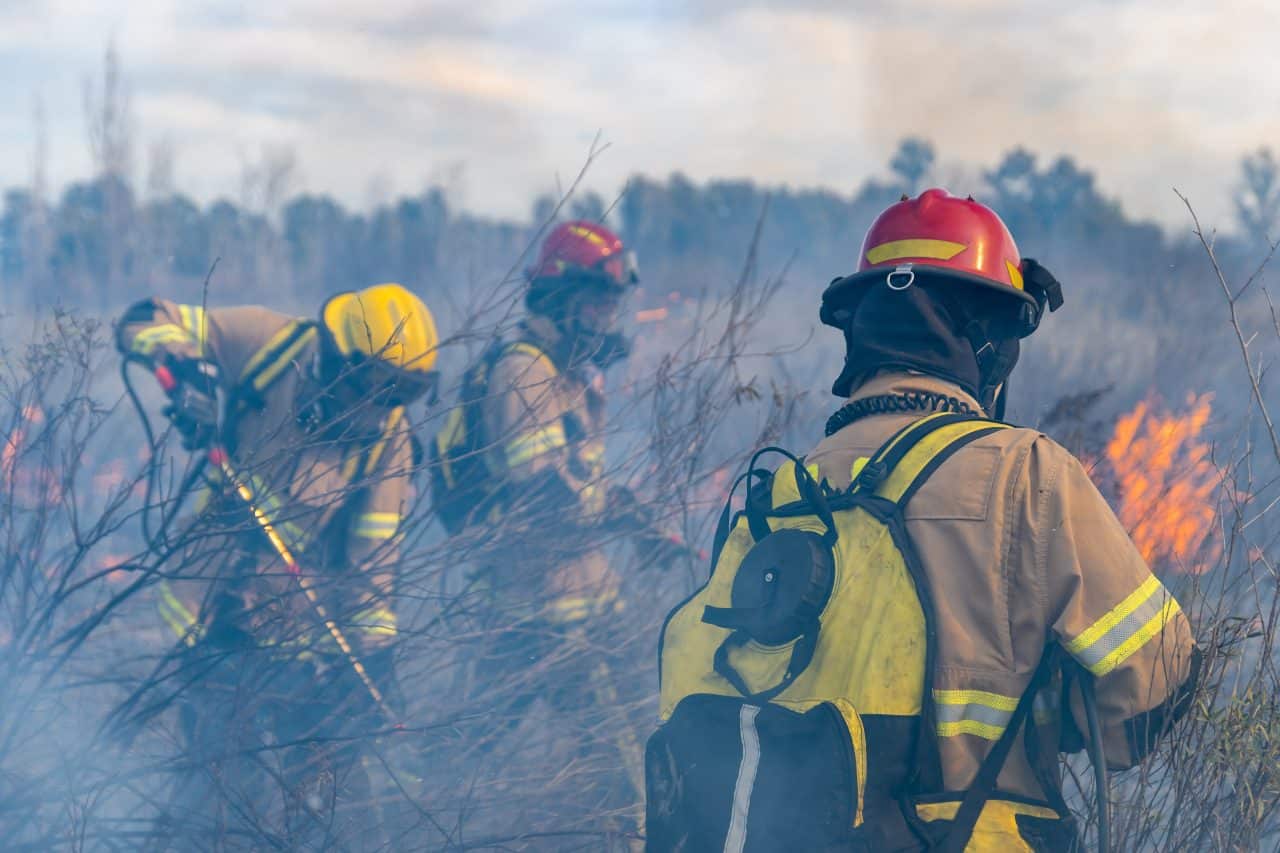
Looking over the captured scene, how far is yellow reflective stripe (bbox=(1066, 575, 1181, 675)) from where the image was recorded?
206 cm

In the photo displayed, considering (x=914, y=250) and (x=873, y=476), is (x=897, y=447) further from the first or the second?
(x=914, y=250)

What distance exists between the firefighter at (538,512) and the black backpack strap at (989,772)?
217 cm

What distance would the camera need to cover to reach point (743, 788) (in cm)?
216

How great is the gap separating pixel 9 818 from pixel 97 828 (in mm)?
328

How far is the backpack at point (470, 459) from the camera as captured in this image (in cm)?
451

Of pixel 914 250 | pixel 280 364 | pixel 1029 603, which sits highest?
pixel 914 250

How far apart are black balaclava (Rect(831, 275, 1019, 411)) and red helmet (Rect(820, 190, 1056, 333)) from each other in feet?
0.10

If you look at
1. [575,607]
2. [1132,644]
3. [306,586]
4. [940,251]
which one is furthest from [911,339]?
[575,607]

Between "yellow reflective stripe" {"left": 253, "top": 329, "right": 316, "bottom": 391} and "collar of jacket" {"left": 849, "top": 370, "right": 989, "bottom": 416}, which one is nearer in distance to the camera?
"collar of jacket" {"left": 849, "top": 370, "right": 989, "bottom": 416}

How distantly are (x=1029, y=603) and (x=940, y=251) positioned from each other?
756 mm

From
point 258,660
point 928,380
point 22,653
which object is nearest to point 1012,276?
point 928,380

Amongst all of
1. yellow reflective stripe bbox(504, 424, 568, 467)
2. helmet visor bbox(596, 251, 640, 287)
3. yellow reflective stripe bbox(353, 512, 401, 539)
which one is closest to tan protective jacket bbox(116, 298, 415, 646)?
yellow reflective stripe bbox(353, 512, 401, 539)

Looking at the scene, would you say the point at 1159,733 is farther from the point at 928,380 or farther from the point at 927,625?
the point at 928,380

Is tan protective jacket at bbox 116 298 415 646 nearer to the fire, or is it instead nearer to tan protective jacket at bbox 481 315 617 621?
tan protective jacket at bbox 481 315 617 621
